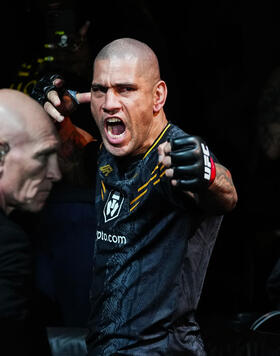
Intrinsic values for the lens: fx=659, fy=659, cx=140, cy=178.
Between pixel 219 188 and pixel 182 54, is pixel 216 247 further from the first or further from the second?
pixel 219 188

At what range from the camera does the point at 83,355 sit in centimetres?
334

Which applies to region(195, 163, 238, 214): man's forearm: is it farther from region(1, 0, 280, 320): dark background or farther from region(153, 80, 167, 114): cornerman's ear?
region(1, 0, 280, 320): dark background

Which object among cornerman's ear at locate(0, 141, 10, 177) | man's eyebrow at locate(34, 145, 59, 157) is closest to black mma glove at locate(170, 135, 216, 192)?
man's eyebrow at locate(34, 145, 59, 157)

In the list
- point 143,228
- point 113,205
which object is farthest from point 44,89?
point 143,228

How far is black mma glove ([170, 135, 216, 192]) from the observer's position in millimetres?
1870

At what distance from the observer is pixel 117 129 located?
2.42 metres

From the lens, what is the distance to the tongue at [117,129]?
242 cm

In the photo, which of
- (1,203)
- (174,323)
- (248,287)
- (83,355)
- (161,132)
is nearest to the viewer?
(1,203)

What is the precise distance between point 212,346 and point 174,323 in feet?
3.24

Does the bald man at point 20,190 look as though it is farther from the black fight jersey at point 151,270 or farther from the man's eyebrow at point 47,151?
the black fight jersey at point 151,270

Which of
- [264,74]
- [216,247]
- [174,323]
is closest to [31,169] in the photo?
[174,323]

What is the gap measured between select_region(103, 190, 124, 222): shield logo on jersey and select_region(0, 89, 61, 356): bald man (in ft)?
1.55

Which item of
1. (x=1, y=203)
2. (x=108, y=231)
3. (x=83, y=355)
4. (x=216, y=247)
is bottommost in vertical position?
(x=83, y=355)

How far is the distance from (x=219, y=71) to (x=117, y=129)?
243 cm
